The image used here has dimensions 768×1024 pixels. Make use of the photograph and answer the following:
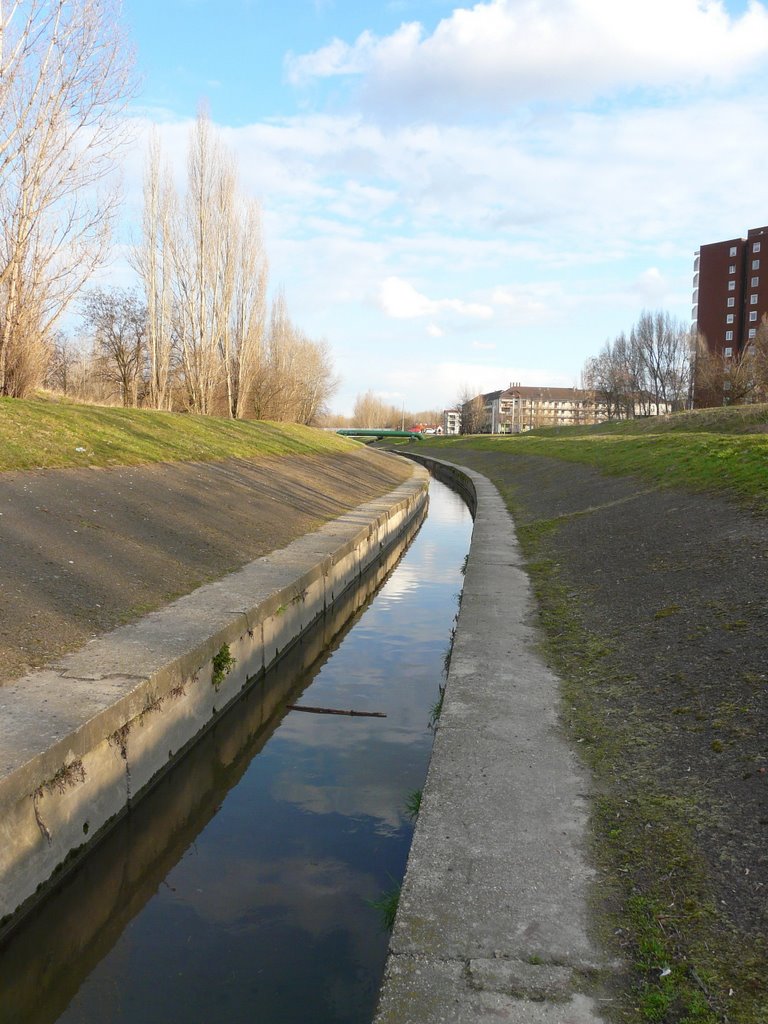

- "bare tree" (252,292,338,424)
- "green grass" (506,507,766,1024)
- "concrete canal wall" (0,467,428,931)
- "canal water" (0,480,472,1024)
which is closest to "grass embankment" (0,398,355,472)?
"concrete canal wall" (0,467,428,931)

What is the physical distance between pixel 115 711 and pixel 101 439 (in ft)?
34.1

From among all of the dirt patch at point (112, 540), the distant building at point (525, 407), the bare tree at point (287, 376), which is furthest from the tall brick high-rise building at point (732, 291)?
the dirt patch at point (112, 540)

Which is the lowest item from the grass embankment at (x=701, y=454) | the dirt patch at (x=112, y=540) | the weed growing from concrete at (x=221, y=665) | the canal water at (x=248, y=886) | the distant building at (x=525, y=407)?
the canal water at (x=248, y=886)

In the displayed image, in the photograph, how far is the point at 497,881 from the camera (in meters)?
3.11

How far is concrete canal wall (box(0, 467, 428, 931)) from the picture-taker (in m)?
3.69

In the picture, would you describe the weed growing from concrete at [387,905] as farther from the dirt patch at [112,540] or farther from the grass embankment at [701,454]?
the grass embankment at [701,454]

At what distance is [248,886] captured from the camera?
13.9ft

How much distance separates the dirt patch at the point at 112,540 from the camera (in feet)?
19.3

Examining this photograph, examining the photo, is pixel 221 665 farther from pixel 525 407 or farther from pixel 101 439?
pixel 525 407

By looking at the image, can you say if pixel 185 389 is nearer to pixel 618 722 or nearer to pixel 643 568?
pixel 643 568

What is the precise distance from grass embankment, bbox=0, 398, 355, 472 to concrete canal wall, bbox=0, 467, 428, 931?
4.63 m

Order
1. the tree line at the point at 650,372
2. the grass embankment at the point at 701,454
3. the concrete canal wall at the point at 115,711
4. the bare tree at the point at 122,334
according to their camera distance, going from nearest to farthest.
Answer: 1. the concrete canal wall at the point at 115,711
2. the grass embankment at the point at 701,454
3. the bare tree at the point at 122,334
4. the tree line at the point at 650,372

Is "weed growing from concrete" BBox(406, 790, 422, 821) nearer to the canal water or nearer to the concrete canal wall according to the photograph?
the canal water

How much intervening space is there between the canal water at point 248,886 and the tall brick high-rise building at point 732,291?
83.9 m
